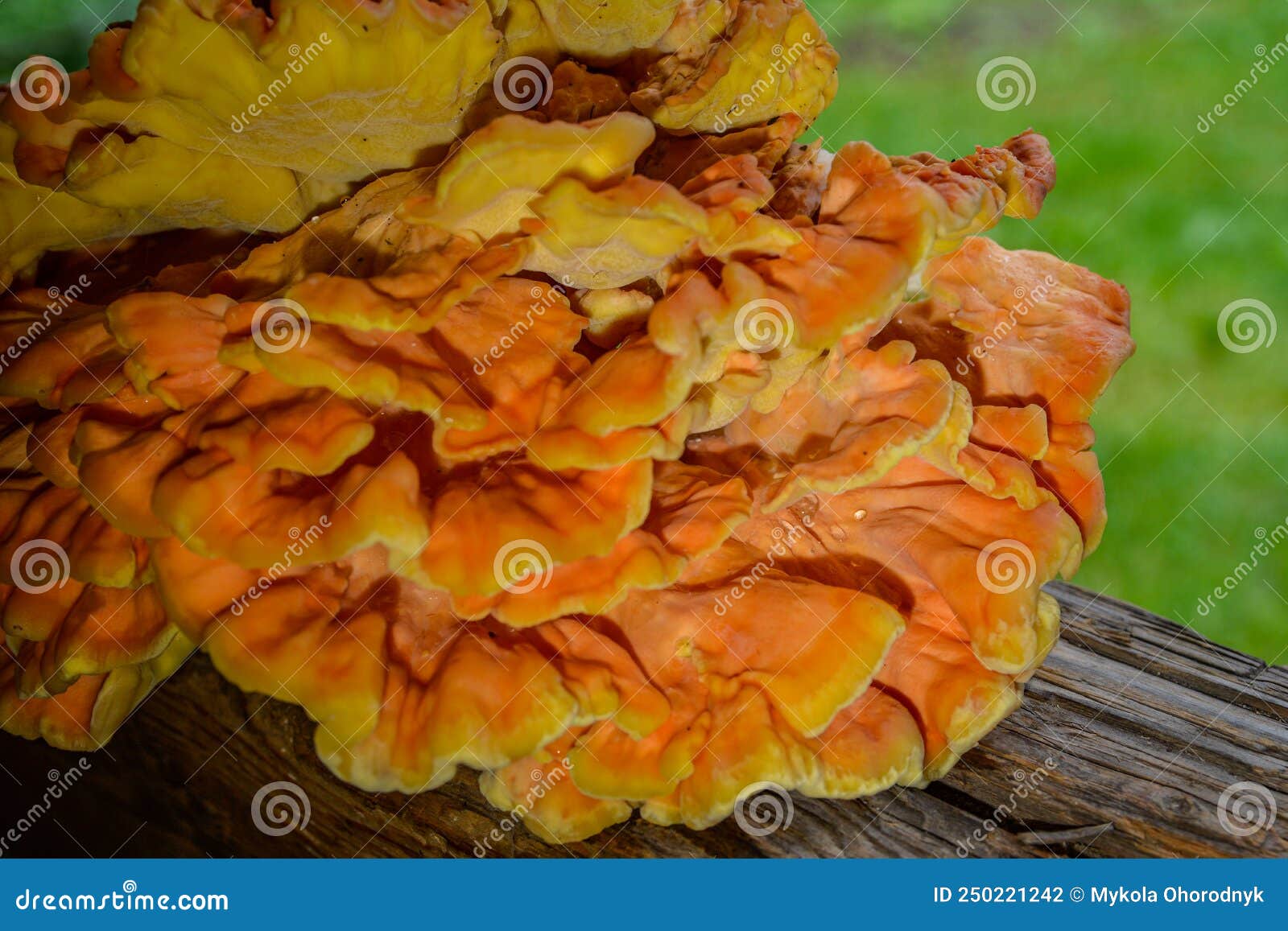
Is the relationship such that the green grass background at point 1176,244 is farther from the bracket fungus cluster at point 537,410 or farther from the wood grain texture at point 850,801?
the bracket fungus cluster at point 537,410

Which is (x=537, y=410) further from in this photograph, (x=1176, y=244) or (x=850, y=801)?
(x=1176, y=244)

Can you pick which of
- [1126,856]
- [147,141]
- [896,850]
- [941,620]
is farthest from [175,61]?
[1126,856]

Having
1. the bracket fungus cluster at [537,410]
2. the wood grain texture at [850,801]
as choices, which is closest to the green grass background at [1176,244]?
the wood grain texture at [850,801]

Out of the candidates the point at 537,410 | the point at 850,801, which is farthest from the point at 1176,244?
the point at 537,410

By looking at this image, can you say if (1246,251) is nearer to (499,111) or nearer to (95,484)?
(499,111)

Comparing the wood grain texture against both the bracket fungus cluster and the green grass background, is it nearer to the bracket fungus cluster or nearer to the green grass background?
the bracket fungus cluster

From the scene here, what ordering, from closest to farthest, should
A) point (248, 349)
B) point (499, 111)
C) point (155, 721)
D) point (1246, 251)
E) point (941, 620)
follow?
point (248, 349) → point (499, 111) → point (941, 620) → point (155, 721) → point (1246, 251)
